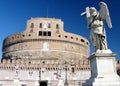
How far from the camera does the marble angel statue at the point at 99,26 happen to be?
22.9 feet

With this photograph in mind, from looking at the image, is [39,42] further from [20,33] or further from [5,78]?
[5,78]

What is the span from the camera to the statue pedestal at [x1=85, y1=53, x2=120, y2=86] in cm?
638

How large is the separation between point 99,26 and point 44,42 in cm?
4095

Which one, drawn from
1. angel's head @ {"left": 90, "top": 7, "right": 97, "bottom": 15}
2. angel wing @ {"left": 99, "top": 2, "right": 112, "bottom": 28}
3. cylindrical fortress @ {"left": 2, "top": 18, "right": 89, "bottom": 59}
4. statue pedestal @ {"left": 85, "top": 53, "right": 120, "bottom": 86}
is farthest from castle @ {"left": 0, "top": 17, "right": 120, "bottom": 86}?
statue pedestal @ {"left": 85, "top": 53, "right": 120, "bottom": 86}

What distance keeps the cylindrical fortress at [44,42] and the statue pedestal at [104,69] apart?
1544 inches

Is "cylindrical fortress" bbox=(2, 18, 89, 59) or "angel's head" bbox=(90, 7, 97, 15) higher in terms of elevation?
"cylindrical fortress" bbox=(2, 18, 89, 59)

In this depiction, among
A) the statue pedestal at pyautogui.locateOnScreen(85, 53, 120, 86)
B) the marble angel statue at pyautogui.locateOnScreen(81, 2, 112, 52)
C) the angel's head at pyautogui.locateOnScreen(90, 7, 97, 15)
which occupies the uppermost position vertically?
the angel's head at pyautogui.locateOnScreen(90, 7, 97, 15)

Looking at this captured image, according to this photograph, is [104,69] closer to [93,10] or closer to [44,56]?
[93,10]

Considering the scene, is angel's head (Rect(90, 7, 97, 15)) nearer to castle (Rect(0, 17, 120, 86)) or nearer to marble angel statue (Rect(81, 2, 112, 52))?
marble angel statue (Rect(81, 2, 112, 52))

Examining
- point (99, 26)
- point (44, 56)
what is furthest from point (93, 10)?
point (44, 56)

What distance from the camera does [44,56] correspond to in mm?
46156

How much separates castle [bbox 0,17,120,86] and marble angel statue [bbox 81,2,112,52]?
32011 millimetres

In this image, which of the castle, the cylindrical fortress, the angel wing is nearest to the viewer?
the angel wing

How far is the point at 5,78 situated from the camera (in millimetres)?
38594
